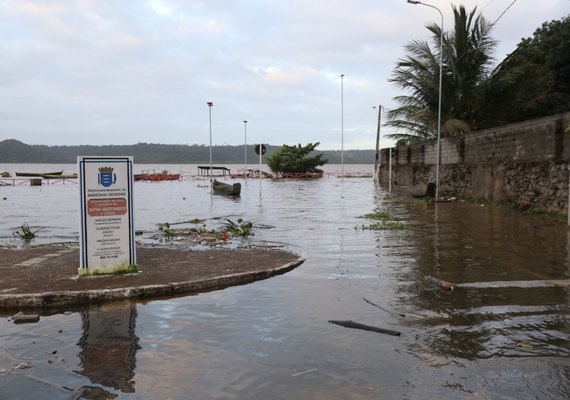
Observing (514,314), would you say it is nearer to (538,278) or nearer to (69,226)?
(538,278)

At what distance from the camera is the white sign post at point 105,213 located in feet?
24.3

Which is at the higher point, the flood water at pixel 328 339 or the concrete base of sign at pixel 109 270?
the concrete base of sign at pixel 109 270

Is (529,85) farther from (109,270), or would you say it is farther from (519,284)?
(109,270)

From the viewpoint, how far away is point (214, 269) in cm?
820

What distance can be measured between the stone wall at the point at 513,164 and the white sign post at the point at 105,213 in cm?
1278

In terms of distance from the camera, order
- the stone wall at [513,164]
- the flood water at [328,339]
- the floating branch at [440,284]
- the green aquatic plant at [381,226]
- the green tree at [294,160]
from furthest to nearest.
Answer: the green tree at [294,160] → the stone wall at [513,164] → the green aquatic plant at [381,226] → the floating branch at [440,284] → the flood water at [328,339]

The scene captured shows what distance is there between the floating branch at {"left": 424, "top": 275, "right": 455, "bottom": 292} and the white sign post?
4419mm

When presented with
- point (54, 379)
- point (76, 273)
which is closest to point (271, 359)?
point (54, 379)

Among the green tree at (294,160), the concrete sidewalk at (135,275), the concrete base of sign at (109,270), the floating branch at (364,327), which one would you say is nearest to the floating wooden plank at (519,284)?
the floating branch at (364,327)

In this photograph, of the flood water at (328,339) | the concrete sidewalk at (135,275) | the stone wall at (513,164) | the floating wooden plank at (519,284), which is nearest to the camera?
the flood water at (328,339)

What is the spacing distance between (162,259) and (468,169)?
706 inches

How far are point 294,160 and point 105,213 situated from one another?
59674 millimetres

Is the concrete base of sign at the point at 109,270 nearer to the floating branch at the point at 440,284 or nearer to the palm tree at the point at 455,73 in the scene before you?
the floating branch at the point at 440,284

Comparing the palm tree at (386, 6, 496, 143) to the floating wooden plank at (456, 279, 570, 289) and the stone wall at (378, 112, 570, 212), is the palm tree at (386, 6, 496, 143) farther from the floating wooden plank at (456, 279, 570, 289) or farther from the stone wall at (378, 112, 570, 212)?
the floating wooden plank at (456, 279, 570, 289)
